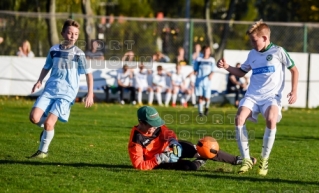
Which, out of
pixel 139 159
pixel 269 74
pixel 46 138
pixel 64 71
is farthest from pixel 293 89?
pixel 46 138

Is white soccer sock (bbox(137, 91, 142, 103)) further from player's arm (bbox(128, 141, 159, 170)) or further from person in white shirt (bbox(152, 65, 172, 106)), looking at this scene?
player's arm (bbox(128, 141, 159, 170))

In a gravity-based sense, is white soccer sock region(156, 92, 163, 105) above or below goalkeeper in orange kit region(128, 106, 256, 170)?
below

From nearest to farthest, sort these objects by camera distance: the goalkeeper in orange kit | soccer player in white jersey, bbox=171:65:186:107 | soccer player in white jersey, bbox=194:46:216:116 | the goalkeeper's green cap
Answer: the goalkeeper's green cap < the goalkeeper in orange kit < soccer player in white jersey, bbox=194:46:216:116 < soccer player in white jersey, bbox=171:65:186:107

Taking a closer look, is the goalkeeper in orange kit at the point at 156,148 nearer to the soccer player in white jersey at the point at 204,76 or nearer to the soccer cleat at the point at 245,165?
the soccer cleat at the point at 245,165

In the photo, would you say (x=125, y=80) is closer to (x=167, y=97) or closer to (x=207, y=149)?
(x=167, y=97)

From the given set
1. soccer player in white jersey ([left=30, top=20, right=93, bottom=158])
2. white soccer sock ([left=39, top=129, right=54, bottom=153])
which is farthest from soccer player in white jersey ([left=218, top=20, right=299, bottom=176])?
white soccer sock ([left=39, top=129, right=54, bottom=153])

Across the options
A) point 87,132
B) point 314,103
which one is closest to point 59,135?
point 87,132

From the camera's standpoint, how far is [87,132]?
1596 centimetres

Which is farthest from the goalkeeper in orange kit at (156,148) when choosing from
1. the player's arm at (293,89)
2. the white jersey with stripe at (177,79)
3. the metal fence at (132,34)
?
the metal fence at (132,34)

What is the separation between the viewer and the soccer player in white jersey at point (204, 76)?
22047 millimetres

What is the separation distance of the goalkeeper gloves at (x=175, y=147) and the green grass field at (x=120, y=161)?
25cm

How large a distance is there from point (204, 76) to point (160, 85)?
11.4ft

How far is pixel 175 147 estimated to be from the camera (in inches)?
393

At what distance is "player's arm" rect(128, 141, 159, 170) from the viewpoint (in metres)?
9.98
